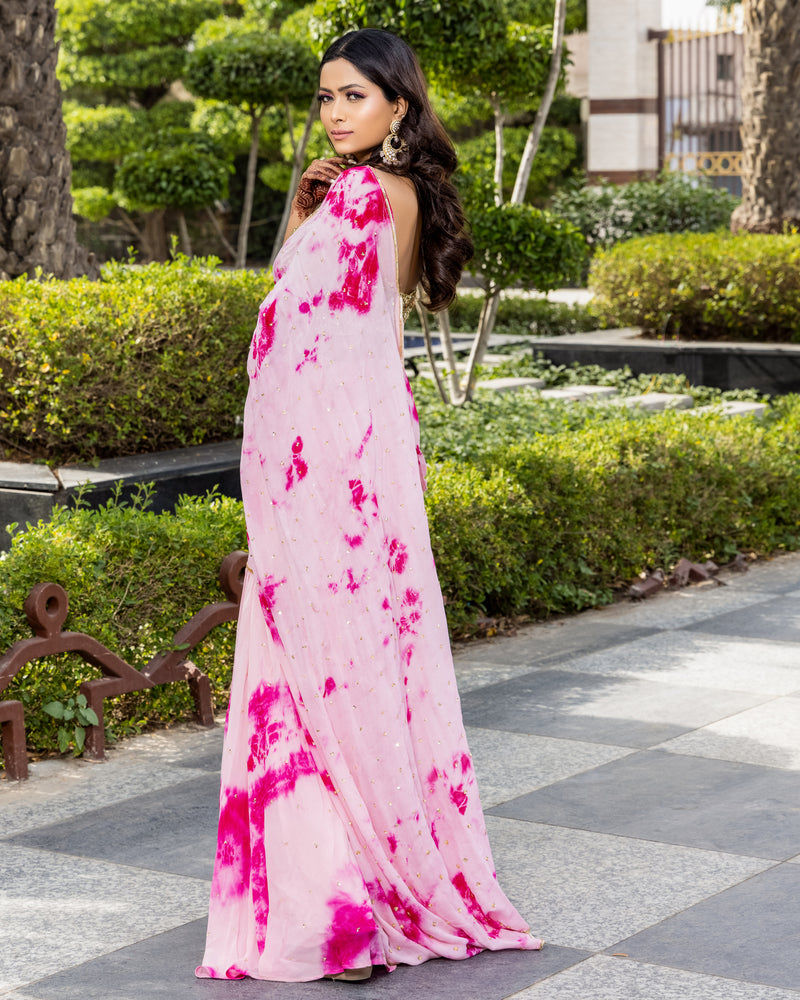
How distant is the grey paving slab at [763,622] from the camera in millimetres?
6523

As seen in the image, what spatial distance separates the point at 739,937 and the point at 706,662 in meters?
2.73

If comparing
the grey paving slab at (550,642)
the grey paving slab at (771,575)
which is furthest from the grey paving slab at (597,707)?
the grey paving slab at (771,575)

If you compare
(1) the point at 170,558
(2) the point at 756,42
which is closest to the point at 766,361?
(2) the point at 756,42

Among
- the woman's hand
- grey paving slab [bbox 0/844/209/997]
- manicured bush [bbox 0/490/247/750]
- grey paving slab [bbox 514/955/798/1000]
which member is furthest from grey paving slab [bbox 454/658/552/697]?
the woman's hand

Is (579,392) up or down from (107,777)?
up

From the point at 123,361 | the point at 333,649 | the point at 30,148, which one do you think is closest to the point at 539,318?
the point at 30,148

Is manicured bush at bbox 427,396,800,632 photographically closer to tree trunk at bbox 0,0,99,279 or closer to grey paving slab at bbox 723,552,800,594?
grey paving slab at bbox 723,552,800,594

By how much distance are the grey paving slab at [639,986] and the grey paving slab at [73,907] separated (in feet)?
3.06

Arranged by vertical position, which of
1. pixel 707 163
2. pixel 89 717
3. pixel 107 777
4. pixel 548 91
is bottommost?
pixel 107 777

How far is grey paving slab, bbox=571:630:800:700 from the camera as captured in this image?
5715mm

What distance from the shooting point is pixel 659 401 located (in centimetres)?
1084

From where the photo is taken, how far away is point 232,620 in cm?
543

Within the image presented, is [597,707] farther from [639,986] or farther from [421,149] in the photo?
[421,149]

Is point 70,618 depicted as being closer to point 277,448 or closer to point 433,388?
point 277,448
